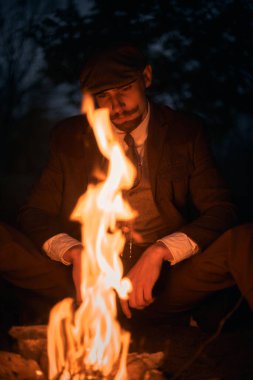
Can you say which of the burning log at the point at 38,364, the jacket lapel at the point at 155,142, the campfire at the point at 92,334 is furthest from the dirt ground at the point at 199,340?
the jacket lapel at the point at 155,142

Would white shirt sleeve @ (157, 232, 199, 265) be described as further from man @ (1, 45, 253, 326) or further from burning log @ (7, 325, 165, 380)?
burning log @ (7, 325, 165, 380)

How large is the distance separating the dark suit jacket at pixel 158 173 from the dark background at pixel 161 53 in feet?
5.57

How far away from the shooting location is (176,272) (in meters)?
3.39

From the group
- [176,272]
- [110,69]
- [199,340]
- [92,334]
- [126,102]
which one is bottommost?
[199,340]

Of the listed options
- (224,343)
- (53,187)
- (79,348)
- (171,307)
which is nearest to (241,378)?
(224,343)

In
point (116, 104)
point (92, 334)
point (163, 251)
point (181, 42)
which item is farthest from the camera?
point (181, 42)

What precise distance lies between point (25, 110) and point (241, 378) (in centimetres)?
575

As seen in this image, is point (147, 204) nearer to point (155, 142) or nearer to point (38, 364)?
point (155, 142)

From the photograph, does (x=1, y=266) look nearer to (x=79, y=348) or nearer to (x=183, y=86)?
(x=79, y=348)

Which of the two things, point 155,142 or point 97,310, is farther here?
point 155,142

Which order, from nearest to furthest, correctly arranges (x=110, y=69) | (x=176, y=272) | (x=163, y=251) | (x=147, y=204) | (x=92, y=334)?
(x=92, y=334) < (x=163, y=251) < (x=176, y=272) < (x=110, y=69) < (x=147, y=204)

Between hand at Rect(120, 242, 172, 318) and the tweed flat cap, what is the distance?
1.23m

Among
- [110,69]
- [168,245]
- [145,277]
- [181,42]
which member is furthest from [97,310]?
[181,42]

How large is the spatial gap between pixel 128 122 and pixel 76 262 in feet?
4.03
